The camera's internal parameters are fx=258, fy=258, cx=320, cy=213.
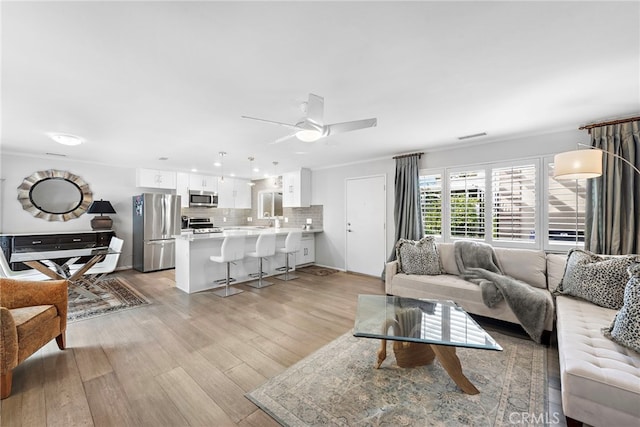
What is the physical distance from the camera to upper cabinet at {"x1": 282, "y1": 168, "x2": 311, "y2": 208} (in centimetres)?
607

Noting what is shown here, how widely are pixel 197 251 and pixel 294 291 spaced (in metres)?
1.68

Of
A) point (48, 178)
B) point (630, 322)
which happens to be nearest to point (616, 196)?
point (630, 322)

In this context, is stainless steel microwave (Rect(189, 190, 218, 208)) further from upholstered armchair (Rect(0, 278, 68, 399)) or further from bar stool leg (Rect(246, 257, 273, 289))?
upholstered armchair (Rect(0, 278, 68, 399))

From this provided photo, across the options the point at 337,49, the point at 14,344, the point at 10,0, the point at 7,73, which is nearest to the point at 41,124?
the point at 7,73

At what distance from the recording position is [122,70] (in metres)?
1.98

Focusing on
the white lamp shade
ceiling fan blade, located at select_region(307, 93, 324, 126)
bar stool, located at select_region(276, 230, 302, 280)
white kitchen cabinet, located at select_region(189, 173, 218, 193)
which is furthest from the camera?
white kitchen cabinet, located at select_region(189, 173, 218, 193)

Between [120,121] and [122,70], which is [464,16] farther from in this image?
[120,121]

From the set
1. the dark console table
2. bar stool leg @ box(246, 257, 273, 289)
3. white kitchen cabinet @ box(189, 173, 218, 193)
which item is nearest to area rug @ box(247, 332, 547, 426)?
bar stool leg @ box(246, 257, 273, 289)

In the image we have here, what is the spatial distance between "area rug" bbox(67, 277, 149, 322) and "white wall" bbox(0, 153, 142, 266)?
161cm

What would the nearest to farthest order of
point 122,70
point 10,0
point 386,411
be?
point 10,0 → point 386,411 → point 122,70

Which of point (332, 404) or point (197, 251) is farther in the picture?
point (197, 251)

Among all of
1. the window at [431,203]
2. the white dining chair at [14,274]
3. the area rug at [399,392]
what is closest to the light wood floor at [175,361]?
the area rug at [399,392]

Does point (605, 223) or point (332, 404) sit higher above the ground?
point (605, 223)

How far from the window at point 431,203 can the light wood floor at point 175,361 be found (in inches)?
75.6
